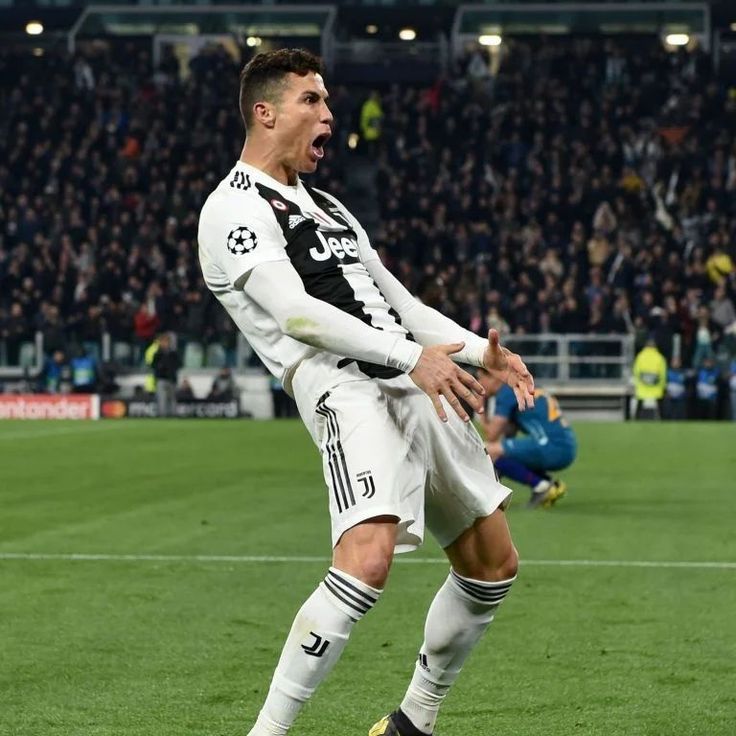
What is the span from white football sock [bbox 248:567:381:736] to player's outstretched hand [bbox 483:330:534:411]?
821mm

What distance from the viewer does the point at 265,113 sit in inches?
192

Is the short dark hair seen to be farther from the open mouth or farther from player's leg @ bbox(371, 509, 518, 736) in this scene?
player's leg @ bbox(371, 509, 518, 736)

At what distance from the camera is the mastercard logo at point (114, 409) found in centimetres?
3014

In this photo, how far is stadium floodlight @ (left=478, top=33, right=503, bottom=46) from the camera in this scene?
42.4 m

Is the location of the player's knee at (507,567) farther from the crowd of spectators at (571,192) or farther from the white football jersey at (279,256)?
the crowd of spectators at (571,192)

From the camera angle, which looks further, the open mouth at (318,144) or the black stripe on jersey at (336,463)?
the open mouth at (318,144)

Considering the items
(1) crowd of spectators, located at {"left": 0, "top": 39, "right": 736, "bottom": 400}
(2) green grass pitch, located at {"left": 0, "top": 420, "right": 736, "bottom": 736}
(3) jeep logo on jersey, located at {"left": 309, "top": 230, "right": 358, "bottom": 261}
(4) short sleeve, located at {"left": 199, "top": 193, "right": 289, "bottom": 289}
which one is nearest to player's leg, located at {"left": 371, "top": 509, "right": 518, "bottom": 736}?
(2) green grass pitch, located at {"left": 0, "top": 420, "right": 736, "bottom": 736}

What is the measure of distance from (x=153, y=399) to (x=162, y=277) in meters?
4.13

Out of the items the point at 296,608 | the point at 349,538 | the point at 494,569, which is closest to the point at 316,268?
the point at 349,538

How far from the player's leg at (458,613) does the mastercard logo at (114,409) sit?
84.1ft

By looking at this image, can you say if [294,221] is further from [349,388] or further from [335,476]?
[335,476]

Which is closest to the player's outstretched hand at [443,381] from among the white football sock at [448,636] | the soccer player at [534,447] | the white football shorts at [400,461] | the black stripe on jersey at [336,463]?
the white football shorts at [400,461]

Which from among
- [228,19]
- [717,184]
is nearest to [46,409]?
[717,184]

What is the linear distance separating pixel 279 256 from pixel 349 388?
1.49ft
